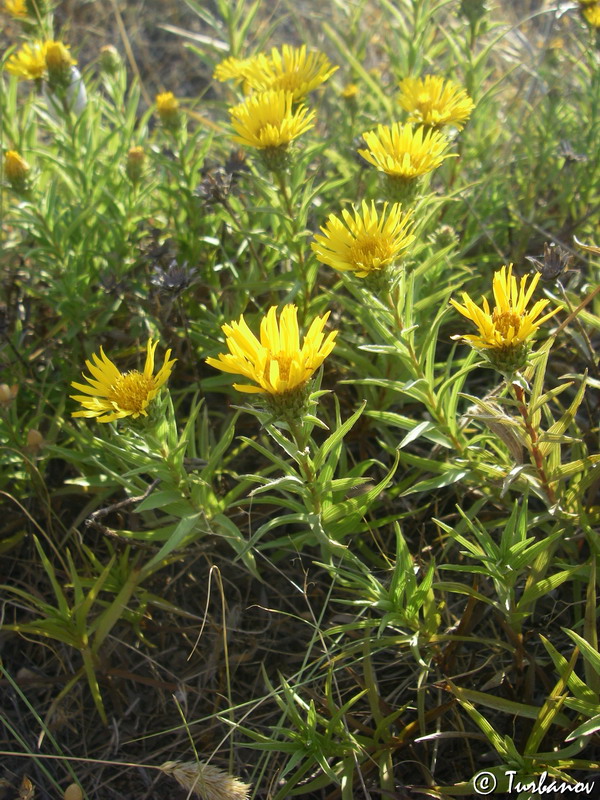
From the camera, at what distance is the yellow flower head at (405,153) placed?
179cm

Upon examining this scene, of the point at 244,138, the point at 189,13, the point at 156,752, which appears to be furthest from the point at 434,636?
the point at 189,13

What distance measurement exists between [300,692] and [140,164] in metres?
1.91

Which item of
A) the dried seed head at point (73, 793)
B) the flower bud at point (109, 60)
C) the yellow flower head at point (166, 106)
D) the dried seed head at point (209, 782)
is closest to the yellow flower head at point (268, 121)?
the yellow flower head at point (166, 106)

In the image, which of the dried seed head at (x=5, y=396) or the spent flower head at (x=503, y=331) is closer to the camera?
the spent flower head at (x=503, y=331)

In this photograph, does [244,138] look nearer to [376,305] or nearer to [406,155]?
[406,155]

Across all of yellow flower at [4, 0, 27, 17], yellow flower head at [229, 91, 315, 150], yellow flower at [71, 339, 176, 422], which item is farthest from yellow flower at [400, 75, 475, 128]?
yellow flower at [4, 0, 27, 17]

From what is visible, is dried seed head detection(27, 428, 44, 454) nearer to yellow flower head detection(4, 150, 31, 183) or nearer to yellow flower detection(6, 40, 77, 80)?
yellow flower head detection(4, 150, 31, 183)

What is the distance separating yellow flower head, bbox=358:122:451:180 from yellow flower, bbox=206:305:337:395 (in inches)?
23.7

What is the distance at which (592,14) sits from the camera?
253 cm

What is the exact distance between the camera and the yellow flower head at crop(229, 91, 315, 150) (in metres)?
1.96

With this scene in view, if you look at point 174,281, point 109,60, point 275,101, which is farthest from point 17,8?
point 174,281

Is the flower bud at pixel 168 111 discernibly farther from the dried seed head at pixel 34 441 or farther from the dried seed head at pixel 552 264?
the dried seed head at pixel 552 264

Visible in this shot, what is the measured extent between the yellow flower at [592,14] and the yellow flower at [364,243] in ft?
5.00

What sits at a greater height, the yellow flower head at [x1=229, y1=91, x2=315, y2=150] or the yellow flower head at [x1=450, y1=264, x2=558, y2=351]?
the yellow flower head at [x1=229, y1=91, x2=315, y2=150]
